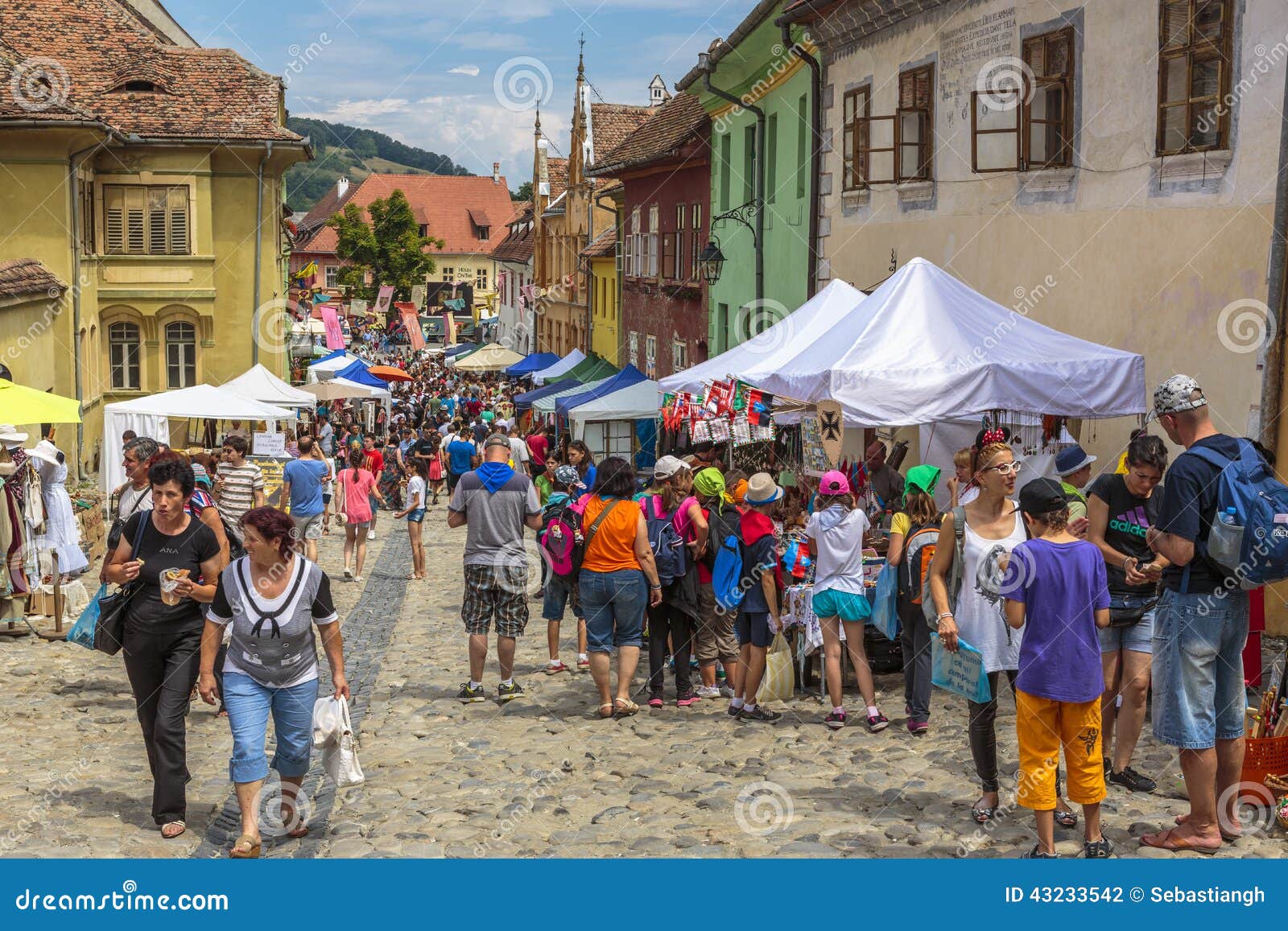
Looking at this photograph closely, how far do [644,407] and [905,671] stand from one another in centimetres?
1492

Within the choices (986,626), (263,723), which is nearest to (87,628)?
(263,723)

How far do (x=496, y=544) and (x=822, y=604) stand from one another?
7.61 ft

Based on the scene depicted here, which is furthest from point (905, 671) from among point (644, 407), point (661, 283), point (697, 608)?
point (661, 283)

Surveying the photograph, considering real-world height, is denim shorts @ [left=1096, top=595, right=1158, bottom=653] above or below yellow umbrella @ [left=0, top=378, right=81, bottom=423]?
below

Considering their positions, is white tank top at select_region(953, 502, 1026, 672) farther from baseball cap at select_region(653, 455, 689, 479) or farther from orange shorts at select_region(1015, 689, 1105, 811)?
baseball cap at select_region(653, 455, 689, 479)

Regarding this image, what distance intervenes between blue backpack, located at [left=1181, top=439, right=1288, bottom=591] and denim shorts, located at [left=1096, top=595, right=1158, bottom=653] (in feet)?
3.42

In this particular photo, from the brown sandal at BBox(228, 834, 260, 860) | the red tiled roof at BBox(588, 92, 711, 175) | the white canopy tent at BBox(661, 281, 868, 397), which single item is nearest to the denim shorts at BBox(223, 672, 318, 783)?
the brown sandal at BBox(228, 834, 260, 860)

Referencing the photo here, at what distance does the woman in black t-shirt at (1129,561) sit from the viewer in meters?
7.03

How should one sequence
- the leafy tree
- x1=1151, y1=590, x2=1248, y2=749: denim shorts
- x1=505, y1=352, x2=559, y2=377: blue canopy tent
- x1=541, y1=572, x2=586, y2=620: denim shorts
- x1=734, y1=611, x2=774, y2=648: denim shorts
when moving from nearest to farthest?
x1=1151, y1=590, x2=1248, y2=749: denim shorts
x1=734, y1=611, x2=774, y2=648: denim shorts
x1=541, y1=572, x2=586, y2=620: denim shorts
x1=505, y1=352, x2=559, y2=377: blue canopy tent
the leafy tree

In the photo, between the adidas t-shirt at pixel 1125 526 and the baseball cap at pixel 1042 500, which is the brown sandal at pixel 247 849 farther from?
the adidas t-shirt at pixel 1125 526

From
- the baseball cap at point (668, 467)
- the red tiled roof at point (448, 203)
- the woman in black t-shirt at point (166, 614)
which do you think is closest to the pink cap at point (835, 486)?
the baseball cap at point (668, 467)

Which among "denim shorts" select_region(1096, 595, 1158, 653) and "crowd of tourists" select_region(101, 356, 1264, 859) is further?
"denim shorts" select_region(1096, 595, 1158, 653)

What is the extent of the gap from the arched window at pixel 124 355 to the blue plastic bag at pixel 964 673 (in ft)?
93.3

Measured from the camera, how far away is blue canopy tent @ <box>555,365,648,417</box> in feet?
81.2
